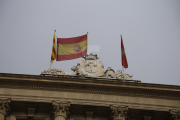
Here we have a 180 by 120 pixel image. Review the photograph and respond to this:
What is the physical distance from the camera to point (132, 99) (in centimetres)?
3538

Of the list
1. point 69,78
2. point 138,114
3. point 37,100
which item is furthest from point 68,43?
point 138,114

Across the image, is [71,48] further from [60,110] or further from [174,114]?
[174,114]

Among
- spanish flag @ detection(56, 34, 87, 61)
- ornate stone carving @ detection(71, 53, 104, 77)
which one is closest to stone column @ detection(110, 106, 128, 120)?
ornate stone carving @ detection(71, 53, 104, 77)

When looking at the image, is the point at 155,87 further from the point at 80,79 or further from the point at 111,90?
the point at 80,79

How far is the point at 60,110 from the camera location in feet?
111

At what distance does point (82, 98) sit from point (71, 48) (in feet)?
23.8

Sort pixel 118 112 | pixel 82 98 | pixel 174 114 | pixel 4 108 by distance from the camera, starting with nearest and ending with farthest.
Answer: pixel 4 108
pixel 118 112
pixel 174 114
pixel 82 98

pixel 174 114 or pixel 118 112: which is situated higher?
pixel 118 112

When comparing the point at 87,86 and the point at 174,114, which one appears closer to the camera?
the point at 174,114

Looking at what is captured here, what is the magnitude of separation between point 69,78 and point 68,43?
20.2ft

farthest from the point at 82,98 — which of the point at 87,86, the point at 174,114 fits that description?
the point at 174,114

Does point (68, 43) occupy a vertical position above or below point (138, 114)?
above

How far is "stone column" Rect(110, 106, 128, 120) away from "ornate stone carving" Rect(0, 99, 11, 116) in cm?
975

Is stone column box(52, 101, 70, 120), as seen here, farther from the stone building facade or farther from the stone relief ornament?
the stone relief ornament
